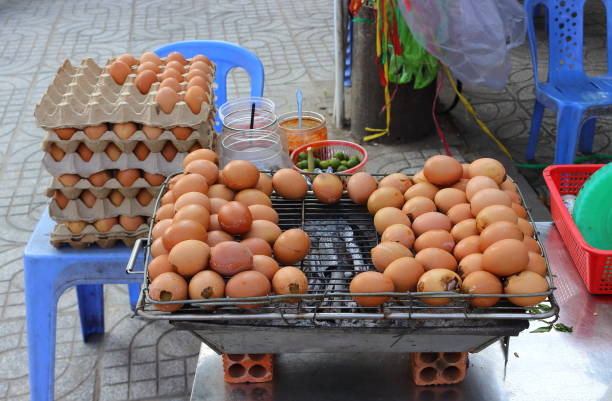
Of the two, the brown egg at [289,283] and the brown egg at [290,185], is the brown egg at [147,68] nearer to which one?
the brown egg at [290,185]

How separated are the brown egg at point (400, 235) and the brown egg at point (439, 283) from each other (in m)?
0.19

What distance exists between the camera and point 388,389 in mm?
1662

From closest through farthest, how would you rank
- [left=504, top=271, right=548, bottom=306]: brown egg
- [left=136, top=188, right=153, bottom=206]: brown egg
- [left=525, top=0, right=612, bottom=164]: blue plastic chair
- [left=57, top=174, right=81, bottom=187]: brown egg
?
[left=504, top=271, right=548, bottom=306]: brown egg
[left=57, top=174, right=81, bottom=187]: brown egg
[left=136, top=188, right=153, bottom=206]: brown egg
[left=525, top=0, right=612, bottom=164]: blue plastic chair

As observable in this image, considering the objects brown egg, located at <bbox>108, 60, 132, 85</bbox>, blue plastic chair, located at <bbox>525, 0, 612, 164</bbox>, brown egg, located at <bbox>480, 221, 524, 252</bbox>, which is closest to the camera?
brown egg, located at <bbox>480, 221, 524, 252</bbox>

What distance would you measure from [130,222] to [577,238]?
1678mm

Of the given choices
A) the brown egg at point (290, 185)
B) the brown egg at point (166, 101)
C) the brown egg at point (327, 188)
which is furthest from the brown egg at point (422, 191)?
the brown egg at point (166, 101)

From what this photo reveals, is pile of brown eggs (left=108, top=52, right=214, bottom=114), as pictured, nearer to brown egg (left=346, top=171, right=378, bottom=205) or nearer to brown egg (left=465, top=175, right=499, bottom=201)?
brown egg (left=346, top=171, right=378, bottom=205)

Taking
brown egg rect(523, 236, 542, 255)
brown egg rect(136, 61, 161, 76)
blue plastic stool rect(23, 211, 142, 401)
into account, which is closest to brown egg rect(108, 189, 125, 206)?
blue plastic stool rect(23, 211, 142, 401)

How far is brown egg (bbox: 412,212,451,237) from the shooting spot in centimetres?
161

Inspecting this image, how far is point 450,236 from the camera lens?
155 centimetres

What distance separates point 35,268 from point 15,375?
988 mm

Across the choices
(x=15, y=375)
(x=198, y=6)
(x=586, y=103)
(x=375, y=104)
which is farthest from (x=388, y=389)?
(x=198, y=6)

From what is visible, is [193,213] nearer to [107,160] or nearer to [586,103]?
[107,160]

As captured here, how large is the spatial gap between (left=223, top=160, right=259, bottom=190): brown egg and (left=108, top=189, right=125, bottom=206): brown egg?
84cm
